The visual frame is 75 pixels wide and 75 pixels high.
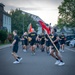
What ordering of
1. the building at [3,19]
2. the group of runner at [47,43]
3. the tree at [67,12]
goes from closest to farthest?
the group of runner at [47,43], the building at [3,19], the tree at [67,12]

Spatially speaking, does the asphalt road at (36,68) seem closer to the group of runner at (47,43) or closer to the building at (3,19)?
the group of runner at (47,43)

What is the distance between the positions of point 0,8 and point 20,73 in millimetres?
55714

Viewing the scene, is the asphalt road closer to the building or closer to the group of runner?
the group of runner

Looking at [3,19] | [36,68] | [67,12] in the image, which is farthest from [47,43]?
[67,12]

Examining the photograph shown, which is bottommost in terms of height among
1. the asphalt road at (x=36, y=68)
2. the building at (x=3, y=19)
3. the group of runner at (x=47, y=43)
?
the asphalt road at (x=36, y=68)

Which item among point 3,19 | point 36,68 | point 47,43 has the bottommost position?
point 36,68

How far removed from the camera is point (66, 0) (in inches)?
3115

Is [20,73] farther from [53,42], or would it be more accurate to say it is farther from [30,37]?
[30,37]

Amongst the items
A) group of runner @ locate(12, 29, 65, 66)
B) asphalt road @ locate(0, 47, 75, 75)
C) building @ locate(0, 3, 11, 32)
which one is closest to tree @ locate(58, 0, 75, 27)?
building @ locate(0, 3, 11, 32)

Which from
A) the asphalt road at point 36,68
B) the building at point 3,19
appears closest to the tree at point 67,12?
the building at point 3,19

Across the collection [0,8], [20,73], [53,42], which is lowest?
[20,73]

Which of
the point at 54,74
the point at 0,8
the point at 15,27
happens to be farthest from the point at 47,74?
the point at 15,27

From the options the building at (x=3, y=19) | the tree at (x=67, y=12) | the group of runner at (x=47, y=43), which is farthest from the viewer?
the tree at (x=67, y=12)

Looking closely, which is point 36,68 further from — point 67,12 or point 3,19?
point 67,12
